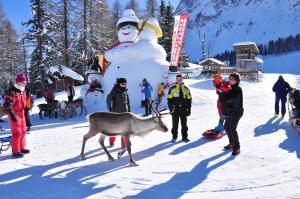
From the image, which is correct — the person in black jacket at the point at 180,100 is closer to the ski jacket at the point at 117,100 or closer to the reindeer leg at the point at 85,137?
the ski jacket at the point at 117,100

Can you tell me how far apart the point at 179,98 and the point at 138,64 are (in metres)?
8.18

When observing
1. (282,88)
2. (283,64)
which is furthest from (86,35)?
(283,64)

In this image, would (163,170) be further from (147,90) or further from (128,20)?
(128,20)

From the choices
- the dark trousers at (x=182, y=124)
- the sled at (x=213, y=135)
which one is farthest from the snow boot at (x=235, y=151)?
the dark trousers at (x=182, y=124)

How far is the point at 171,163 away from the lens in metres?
7.90

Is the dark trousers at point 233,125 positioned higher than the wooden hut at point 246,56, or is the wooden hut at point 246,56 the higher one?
the wooden hut at point 246,56

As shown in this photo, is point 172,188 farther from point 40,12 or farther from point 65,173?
point 40,12

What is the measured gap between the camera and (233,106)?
8.39 m

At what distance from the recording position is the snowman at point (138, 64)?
17.8m

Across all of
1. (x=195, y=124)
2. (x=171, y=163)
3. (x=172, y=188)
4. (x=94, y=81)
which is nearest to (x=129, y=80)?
(x=94, y=81)

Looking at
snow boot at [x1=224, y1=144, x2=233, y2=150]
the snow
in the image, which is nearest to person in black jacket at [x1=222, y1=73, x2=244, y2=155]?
snow boot at [x1=224, y1=144, x2=233, y2=150]

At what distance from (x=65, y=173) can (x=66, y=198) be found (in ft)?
4.68

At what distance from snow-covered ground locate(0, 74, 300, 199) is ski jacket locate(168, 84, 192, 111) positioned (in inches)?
37.7

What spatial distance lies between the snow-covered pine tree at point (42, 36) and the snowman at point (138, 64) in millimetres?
15563
